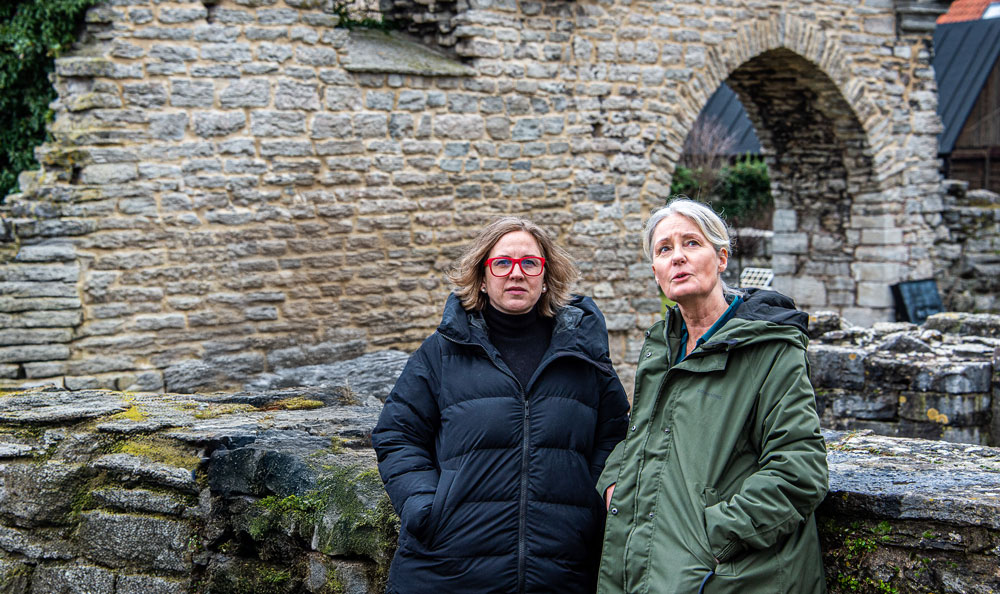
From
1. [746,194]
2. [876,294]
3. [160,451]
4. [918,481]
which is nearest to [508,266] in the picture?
[918,481]

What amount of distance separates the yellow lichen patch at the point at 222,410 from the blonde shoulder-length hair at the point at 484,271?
162 centimetres

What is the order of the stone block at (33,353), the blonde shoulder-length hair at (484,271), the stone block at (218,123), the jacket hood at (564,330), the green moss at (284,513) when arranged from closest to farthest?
the jacket hood at (564,330), the blonde shoulder-length hair at (484,271), the green moss at (284,513), the stone block at (33,353), the stone block at (218,123)

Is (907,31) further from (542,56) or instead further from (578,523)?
(578,523)

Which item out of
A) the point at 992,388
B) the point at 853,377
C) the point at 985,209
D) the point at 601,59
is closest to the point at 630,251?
the point at 601,59

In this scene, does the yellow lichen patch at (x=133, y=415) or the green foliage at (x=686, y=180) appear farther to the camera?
the green foliage at (x=686, y=180)

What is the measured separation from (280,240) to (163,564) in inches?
181

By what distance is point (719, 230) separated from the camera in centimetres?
241

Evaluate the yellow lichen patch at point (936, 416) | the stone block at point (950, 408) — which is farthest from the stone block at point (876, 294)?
the yellow lichen patch at point (936, 416)

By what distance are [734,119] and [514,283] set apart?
21.1m

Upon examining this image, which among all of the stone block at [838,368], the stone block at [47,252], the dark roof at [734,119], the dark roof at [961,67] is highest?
the dark roof at [961,67]

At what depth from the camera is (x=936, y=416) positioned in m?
6.18

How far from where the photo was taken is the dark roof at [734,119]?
21.9 meters

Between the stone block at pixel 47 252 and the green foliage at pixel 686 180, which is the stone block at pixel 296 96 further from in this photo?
the green foliage at pixel 686 180

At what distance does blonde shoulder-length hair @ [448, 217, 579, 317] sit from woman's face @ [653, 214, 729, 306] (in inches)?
16.7
